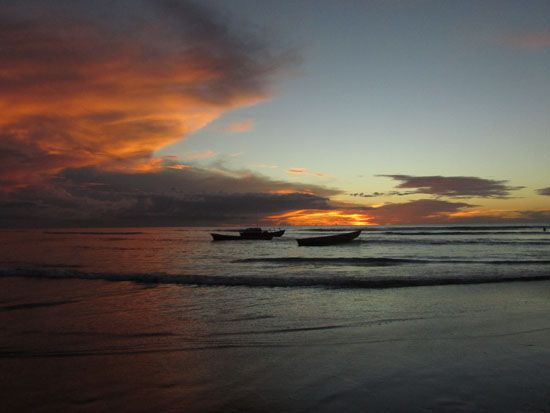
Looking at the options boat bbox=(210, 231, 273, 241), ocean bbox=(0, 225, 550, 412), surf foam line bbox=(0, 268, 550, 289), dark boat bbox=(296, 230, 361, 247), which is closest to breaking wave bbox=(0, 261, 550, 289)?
surf foam line bbox=(0, 268, 550, 289)

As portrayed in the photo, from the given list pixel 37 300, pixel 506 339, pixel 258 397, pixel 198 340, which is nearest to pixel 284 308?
pixel 198 340

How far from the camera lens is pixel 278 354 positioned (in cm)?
705

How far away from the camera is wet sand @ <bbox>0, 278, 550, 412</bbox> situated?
5039 mm

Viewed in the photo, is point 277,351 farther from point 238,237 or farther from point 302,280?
point 238,237

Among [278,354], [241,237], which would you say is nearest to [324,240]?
[241,237]

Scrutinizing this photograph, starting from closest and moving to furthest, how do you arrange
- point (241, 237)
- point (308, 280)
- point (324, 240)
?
point (308, 280), point (324, 240), point (241, 237)

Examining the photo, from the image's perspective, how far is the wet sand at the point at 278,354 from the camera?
5.04 m

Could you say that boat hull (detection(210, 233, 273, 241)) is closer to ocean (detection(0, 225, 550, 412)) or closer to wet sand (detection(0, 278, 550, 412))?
ocean (detection(0, 225, 550, 412))

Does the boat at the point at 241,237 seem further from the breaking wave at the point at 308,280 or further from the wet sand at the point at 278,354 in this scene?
the wet sand at the point at 278,354

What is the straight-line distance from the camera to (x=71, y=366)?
654 cm

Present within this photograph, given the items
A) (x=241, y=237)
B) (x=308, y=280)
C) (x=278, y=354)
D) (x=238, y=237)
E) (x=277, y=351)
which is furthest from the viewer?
(x=241, y=237)

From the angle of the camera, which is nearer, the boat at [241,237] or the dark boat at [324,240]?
the dark boat at [324,240]

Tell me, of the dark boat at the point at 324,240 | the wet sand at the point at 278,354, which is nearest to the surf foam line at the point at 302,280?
the wet sand at the point at 278,354

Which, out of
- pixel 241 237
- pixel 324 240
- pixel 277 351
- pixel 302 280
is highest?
pixel 241 237
